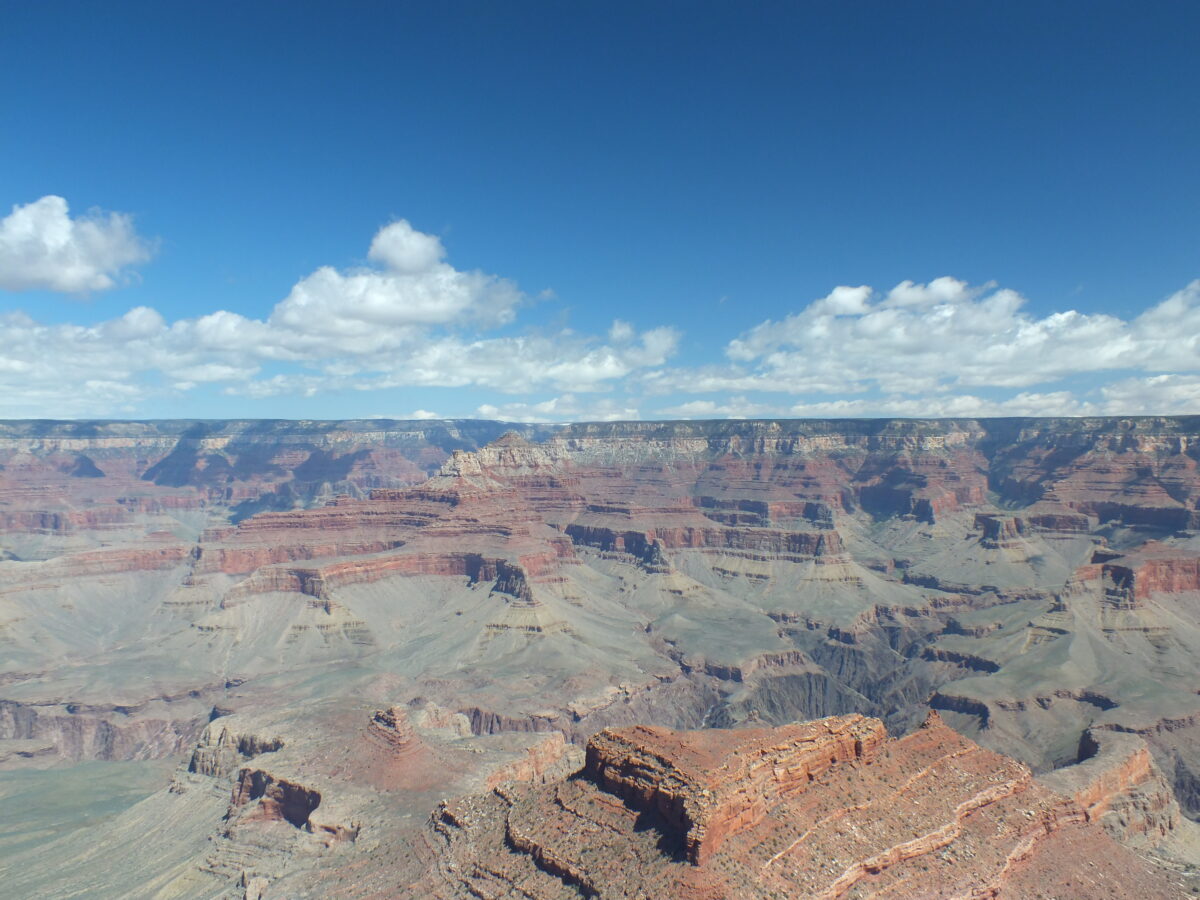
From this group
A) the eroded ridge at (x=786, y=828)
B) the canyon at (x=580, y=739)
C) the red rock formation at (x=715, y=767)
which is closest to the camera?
the eroded ridge at (x=786, y=828)

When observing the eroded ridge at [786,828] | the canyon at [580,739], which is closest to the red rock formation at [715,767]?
the eroded ridge at [786,828]

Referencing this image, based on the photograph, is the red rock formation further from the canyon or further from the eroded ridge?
the canyon

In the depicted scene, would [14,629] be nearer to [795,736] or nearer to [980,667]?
[795,736]

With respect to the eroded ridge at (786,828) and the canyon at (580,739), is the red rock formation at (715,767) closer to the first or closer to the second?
the eroded ridge at (786,828)

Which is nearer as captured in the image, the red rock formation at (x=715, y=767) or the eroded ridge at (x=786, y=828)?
the eroded ridge at (x=786, y=828)

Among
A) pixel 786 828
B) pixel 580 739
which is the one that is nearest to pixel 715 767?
pixel 786 828

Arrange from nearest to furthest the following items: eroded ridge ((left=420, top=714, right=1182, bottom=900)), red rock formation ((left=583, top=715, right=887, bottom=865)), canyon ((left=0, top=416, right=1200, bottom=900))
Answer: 1. eroded ridge ((left=420, top=714, right=1182, bottom=900))
2. red rock formation ((left=583, top=715, right=887, bottom=865))
3. canyon ((left=0, top=416, right=1200, bottom=900))

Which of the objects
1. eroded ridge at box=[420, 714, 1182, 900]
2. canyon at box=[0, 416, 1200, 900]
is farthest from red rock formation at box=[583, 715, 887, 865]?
canyon at box=[0, 416, 1200, 900]

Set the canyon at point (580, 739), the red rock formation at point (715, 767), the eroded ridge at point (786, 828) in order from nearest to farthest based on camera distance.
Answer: the eroded ridge at point (786, 828)
the red rock formation at point (715, 767)
the canyon at point (580, 739)
